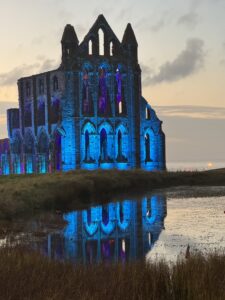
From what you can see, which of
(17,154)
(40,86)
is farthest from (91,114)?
(17,154)

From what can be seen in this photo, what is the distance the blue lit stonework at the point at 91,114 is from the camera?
5866 cm

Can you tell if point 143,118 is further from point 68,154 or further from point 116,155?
point 68,154

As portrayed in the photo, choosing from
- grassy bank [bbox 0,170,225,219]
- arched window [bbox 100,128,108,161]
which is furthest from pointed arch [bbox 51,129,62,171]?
grassy bank [bbox 0,170,225,219]

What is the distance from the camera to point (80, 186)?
3459 cm

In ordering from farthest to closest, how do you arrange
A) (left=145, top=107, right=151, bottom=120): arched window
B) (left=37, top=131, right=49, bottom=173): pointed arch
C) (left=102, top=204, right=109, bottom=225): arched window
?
(left=145, top=107, right=151, bottom=120): arched window
(left=37, top=131, right=49, bottom=173): pointed arch
(left=102, top=204, right=109, bottom=225): arched window

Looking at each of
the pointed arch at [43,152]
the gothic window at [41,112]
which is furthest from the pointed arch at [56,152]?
the gothic window at [41,112]

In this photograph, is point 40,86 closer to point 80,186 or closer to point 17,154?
point 17,154

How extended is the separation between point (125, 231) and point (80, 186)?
13.5 metres

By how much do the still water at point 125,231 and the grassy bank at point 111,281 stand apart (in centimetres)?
325

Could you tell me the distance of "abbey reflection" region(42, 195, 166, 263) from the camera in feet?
52.6

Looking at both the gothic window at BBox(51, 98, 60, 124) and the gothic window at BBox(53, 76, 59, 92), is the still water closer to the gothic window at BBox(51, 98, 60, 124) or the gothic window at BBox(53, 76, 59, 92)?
the gothic window at BBox(51, 98, 60, 124)

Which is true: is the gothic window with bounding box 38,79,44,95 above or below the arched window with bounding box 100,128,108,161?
above

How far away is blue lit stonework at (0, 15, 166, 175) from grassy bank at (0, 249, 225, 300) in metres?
47.2

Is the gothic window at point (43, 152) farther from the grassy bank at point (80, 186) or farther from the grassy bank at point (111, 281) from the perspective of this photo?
the grassy bank at point (111, 281)
